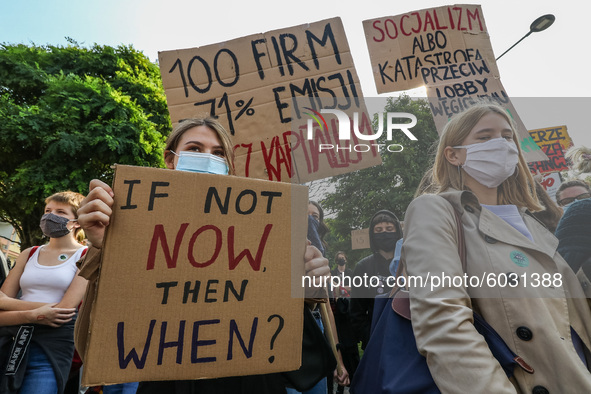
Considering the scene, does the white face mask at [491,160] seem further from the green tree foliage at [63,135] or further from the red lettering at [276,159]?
the green tree foliage at [63,135]

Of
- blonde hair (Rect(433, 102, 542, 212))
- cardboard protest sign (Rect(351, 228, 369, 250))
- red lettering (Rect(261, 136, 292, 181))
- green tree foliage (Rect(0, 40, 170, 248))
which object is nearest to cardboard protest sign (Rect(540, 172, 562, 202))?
cardboard protest sign (Rect(351, 228, 369, 250))

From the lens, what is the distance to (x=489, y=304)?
1.29 m

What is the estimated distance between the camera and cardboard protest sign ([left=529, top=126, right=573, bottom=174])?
4.25 m

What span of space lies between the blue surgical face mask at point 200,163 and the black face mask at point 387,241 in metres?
2.20

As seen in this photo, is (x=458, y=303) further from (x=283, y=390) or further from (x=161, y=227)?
(x=161, y=227)

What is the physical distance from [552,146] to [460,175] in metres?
4.23

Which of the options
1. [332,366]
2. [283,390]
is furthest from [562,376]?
[283,390]

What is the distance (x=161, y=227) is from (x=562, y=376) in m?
1.31

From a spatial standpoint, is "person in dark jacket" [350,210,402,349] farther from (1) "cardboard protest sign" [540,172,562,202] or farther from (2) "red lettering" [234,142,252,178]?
(1) "cardboard protest sign" [540,172,562,202]

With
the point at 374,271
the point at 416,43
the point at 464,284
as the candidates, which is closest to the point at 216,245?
the point at 464,284

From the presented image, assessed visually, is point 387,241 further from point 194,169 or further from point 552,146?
point 552,146

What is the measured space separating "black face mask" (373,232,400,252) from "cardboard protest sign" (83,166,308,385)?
91.0 inches

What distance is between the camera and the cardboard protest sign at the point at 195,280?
1105mm

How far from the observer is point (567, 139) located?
5.65 meters
